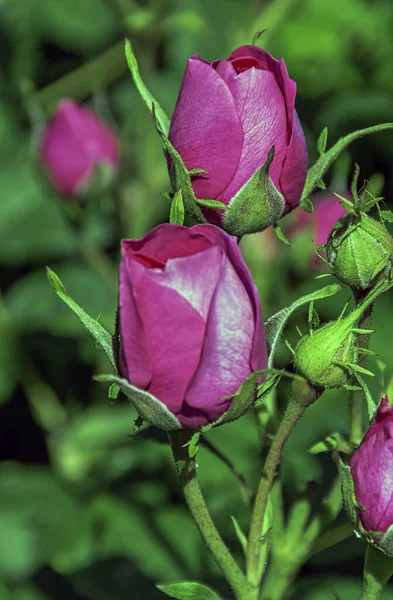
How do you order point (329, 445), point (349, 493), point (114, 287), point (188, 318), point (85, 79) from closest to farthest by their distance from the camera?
point (188, 318), point (349, 493), point (329, 445), point (114, 287), point (85, 79)

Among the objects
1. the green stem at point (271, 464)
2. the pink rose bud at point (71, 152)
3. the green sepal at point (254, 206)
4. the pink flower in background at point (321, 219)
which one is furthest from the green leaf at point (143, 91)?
the pink rose bud at point (71, 152)

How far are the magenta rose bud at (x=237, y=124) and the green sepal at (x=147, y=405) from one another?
28 centimetres

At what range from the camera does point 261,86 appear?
3.52 feet

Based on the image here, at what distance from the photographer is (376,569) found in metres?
1.07

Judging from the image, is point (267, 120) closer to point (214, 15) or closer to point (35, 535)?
point (35, 535)

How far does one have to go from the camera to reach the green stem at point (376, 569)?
3.47 ft

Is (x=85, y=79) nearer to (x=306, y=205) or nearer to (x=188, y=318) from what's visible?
(x=306, y=205)

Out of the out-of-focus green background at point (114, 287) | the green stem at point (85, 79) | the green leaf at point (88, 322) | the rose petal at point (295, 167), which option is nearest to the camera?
the green leaf at point (88, 322)

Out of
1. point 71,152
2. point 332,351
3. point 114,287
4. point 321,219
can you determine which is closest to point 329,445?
point 332,351

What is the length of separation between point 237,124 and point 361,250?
0.20 metres

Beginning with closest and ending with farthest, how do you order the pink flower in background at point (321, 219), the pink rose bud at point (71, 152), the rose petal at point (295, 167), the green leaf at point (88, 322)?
the green leaf at point (88, 322)
the rose petal at point (295, 167)
the pink flower in background at point (321, 219)
the pink rose bud at point (71, 152)

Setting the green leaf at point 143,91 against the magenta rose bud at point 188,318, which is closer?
the magenta rose bud at point 188,318

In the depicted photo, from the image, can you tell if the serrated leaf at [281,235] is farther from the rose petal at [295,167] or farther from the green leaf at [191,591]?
the green leaf at [191,591]

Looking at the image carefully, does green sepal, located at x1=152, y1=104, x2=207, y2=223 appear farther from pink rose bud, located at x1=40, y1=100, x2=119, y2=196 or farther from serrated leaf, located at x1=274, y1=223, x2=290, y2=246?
pink rose bud, located at x1=40, y1=100, x2=119, y2=196
